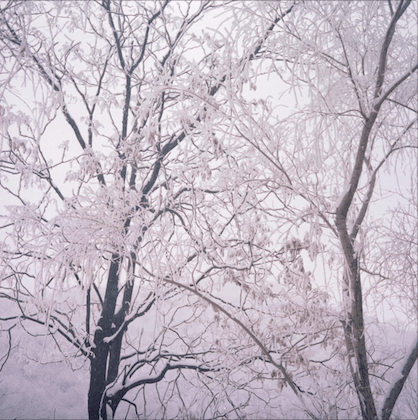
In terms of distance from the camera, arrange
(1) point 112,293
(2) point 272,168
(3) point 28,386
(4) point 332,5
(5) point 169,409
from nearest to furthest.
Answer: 1. (4) point 332,5
2. (2) point 272,168
3. (1) point 112,293
4. (3) point 28,386
5. (5) point 169,409

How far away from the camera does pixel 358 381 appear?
108 inches

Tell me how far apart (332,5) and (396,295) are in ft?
7.95

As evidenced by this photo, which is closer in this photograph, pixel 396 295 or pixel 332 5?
pixel 332 5

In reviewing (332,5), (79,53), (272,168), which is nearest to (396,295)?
(272,168)

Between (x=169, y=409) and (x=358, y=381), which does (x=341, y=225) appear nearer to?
(x=358, y=381)

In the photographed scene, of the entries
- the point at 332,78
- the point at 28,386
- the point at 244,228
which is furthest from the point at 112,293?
the point at 28,386

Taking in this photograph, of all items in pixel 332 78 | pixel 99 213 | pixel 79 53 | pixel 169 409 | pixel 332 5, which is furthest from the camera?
pixel 169 409

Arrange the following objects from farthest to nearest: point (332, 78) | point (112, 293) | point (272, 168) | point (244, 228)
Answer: point (112, 293) → point (244, 228) → point (272, 168) → point (332, 78)

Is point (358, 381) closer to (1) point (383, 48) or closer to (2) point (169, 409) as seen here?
(1) point (383, 48)

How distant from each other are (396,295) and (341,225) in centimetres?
93

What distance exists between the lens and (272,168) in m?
2.84

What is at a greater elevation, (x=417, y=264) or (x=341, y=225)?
(x=341, y=225)

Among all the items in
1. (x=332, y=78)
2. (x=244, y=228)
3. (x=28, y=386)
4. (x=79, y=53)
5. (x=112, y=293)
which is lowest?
(x=28, y=386)

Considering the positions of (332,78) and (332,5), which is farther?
(332,78)
